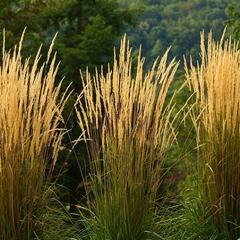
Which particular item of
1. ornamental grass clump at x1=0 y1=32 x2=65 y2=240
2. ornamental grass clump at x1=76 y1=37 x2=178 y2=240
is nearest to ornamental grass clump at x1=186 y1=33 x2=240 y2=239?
ornamental grass clump at x1=76 y1=37 x2=178 y2=240

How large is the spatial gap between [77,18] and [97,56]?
1.35 metres

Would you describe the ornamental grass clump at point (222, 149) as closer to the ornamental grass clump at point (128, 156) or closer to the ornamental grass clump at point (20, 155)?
the ornamental grass clump at point (128, 156)

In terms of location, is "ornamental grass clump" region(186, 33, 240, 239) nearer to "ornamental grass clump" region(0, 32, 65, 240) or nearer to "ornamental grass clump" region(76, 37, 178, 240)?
"ornamental grass clump" region(76, 37, 178, 240)

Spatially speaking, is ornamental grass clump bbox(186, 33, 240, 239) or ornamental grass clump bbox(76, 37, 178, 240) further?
ornamental grass clump bbox(186, 33, 240, 239)

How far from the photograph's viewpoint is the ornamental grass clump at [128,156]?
2.93 meters

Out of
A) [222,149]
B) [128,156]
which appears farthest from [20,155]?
[222,149]

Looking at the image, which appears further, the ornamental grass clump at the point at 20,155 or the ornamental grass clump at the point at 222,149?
the ornamental grass clump at the point at 222,149

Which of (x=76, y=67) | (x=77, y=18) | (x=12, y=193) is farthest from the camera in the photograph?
(x=77, y=18)

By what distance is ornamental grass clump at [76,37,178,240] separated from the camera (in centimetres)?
293

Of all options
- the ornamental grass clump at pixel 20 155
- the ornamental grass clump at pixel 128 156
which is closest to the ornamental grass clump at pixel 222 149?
the ornamental grass clump at pixel 128 156

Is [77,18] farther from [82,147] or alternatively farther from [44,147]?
[44,147]

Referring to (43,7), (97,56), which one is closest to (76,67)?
(97,56)

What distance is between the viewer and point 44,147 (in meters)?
3.04

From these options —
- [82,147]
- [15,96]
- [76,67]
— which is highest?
[15,96]
